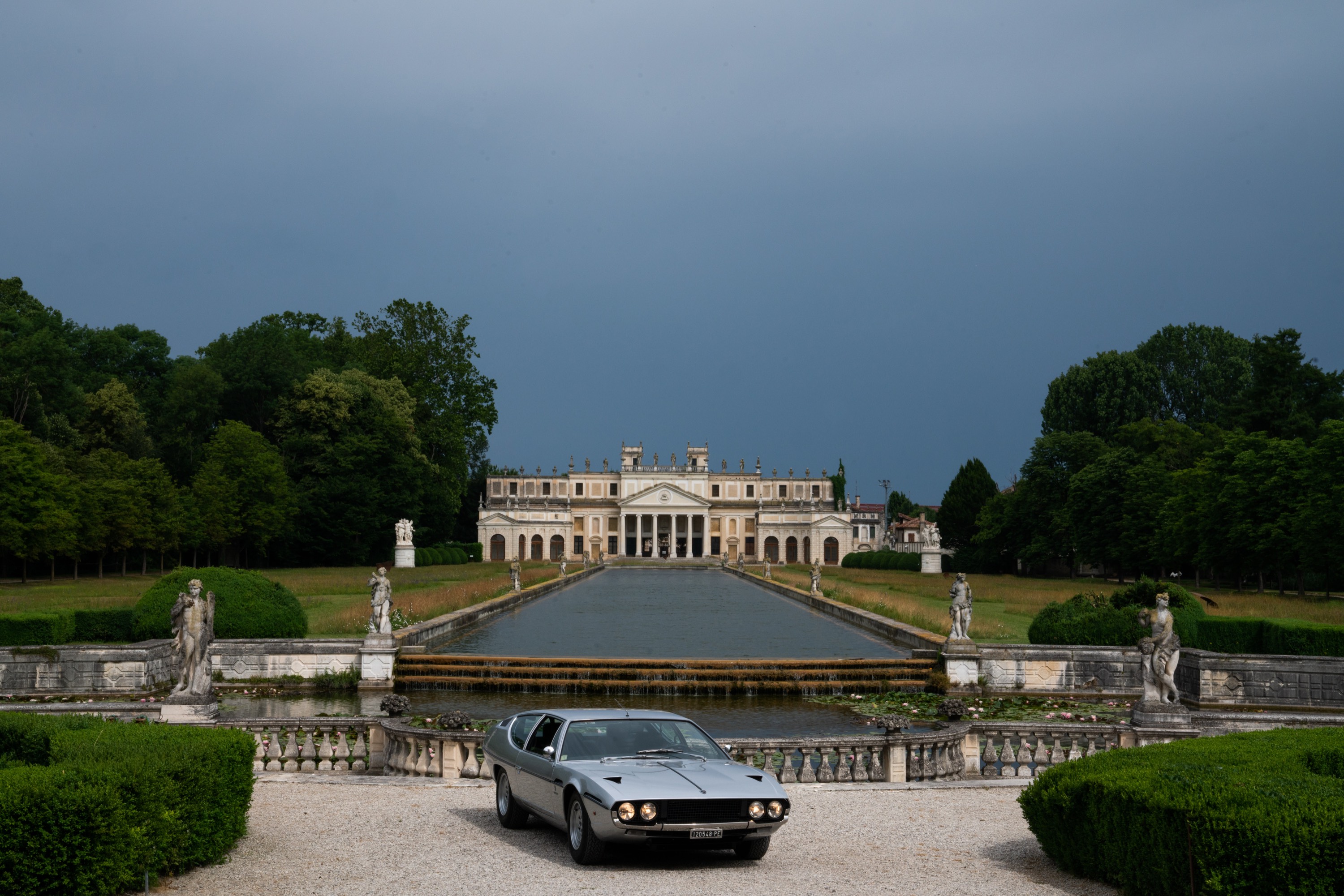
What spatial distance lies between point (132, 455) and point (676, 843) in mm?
60888

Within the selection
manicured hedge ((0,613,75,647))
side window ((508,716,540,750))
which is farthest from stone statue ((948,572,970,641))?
manicured hedge ((0,613,75,647))

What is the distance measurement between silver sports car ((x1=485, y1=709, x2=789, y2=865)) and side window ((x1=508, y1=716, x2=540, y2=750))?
10 millimetres

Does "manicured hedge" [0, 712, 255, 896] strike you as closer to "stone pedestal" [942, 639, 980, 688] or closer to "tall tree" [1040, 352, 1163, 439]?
"stone pedestal" [942, 639, 980, 688]

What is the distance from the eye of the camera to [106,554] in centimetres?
5728

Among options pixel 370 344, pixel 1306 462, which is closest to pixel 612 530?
pixel 370 344

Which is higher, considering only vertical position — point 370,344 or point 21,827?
point 370,344

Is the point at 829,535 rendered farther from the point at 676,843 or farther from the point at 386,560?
the point at 676,843

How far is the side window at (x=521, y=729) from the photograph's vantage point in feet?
30.4

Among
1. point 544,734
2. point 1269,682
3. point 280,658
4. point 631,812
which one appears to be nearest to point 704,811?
point 631,812

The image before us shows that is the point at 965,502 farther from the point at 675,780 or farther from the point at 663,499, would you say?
the point at 675,780

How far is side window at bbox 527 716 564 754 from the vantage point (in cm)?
882

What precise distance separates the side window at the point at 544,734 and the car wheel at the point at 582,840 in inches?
34.0

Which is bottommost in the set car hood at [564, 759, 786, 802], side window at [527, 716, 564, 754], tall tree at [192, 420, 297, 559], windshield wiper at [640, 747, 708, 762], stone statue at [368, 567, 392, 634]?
car hood at [564, 759, 786, 802]

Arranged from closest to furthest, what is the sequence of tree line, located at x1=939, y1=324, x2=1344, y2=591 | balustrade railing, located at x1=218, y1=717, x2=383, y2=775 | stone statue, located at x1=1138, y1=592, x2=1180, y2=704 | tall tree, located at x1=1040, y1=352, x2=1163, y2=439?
balustrade railing, located at x1=218, y1=717, x2=383, y2=775 < stone statue, located at x1=1138, y1=592, x2=1180, y2=704 < tree line, located at x1=939, y1=324, x2=1344, y2=591 < tall tree, located at x1=1040, y1=352, x2=1163, y2=439
